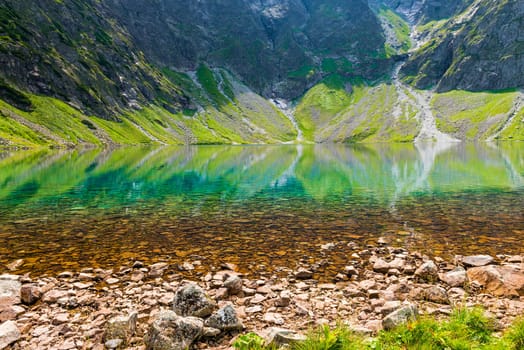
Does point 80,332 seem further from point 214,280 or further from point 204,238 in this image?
point 204,238

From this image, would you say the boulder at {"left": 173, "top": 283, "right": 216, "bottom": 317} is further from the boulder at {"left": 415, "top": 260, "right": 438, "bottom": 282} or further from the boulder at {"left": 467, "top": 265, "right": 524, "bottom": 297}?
the boulder at {"left": 467, "top": 265, "right": 524, "bottom": 297}

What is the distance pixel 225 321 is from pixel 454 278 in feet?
32.9

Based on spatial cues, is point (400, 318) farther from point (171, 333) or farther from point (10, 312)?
point (10, 312)

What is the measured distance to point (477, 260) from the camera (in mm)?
16891

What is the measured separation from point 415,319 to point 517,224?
2034cm

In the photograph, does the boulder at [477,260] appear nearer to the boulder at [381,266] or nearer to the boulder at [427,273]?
the boulder at [427,273]

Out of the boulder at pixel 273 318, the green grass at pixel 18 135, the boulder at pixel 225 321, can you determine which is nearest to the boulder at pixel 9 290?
the boulder at pixel 225 321

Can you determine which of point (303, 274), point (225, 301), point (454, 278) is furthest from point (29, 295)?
point (454, 278)

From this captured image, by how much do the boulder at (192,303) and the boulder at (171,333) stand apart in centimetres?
107

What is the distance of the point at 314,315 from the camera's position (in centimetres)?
1189

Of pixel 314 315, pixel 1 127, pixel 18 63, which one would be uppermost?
pixel 18 63

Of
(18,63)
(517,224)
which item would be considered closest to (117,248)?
(517,224)

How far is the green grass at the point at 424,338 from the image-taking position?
27.7 ft

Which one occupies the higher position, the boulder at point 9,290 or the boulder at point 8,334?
the boulder at point 9,290
